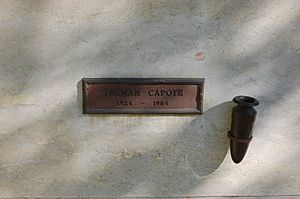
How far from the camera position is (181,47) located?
1.71 metres

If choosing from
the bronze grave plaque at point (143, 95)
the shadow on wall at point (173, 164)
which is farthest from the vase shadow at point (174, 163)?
the bronze grave plaque at point (143, 95)

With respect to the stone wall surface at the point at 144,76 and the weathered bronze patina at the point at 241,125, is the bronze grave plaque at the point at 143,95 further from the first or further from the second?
the weathered bronze patina at the point at 241,125

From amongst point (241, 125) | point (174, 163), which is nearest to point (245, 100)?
point (241, 125)

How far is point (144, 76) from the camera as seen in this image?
5.71 feet

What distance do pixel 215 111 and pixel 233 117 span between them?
4.5 inches

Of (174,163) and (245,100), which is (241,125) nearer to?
(245,100)

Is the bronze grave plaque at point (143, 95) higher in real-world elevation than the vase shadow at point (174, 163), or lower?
higher

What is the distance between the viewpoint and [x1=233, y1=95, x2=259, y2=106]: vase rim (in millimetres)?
1671

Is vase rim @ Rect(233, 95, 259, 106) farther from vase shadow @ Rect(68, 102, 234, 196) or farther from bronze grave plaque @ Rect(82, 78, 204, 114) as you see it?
bronze grave plaque @ Rect(82, 78, 204, 114)

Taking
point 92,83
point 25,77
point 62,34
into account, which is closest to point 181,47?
point 92,83

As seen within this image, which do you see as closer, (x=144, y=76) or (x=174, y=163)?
(x=144, y=76)

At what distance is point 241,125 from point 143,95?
522 millimetres

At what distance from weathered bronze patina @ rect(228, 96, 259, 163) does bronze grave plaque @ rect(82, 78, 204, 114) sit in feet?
0.63

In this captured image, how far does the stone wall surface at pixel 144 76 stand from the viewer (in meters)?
1.67
